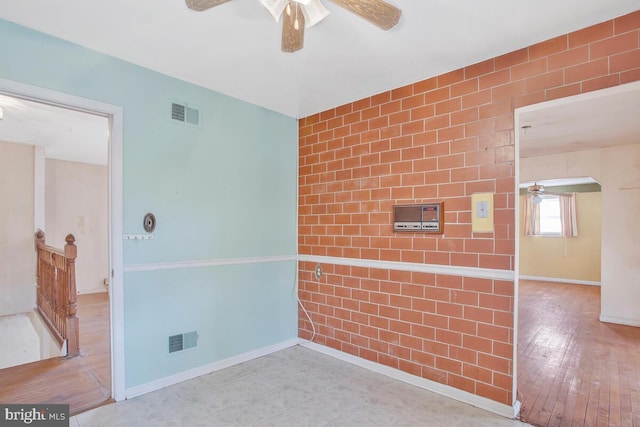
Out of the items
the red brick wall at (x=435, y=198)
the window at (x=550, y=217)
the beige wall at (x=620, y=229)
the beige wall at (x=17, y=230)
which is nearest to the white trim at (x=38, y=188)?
the beige wall at (x=17, y=230)

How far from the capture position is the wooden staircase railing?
11.0 feet

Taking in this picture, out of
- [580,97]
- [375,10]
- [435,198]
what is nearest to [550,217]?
[435,198]

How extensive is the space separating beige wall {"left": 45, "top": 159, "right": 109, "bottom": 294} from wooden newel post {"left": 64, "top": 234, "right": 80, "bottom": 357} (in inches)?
122

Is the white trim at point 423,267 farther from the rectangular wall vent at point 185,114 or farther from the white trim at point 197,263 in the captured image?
the rectangular wall vent at point 185,114

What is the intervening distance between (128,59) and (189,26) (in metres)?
0.77

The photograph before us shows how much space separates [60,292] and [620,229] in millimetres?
7344

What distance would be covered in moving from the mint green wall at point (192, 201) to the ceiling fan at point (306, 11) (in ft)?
4.22

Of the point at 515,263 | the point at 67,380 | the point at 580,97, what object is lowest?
the point at 67,380

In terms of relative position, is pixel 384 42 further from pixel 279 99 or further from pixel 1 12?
pixel 1 12

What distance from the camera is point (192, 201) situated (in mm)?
2908

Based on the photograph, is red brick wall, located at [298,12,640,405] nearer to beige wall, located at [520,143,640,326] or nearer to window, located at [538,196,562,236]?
beige wall, located at [520,143,640,326]

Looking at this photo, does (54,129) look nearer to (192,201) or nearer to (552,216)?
(192,201)

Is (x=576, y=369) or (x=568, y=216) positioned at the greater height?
(x=568, y=216)

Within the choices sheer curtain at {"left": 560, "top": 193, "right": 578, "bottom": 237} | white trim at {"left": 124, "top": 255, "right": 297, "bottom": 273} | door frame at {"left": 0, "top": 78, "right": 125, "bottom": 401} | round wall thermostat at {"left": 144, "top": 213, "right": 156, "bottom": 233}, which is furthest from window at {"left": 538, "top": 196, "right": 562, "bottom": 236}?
door frame at {"left": 0, "top": 78, "right": 125, "bottom": 401}
